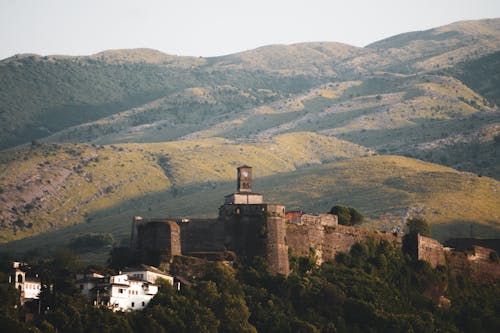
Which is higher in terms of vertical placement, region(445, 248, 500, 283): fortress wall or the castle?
the castle

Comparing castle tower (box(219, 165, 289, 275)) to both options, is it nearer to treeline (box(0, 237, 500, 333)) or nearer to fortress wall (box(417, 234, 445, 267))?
treeline (box(0, 237, 500, 333))

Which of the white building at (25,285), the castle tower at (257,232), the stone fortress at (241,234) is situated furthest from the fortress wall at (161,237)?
the white building at (25,285)

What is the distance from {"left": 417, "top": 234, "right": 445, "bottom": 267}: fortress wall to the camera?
471 ft

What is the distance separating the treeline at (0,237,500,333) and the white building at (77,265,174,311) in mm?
1163

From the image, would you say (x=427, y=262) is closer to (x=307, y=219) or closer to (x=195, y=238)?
(x=307, y=219)

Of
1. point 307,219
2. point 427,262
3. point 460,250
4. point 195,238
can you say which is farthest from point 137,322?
point 460,250

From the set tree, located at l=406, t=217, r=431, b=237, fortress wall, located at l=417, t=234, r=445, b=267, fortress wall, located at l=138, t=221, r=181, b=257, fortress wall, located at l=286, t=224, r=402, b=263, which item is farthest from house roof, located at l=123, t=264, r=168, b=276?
tree, located at l=406, t=217, r=431, b=237

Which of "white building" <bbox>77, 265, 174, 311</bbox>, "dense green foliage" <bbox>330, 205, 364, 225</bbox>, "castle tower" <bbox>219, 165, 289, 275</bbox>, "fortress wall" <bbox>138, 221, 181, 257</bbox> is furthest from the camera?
"dense green foliage" <bbox>330, 205, 364, 225</bbox>

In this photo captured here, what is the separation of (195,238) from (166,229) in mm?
4028

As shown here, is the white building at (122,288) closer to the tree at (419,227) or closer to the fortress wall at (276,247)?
the fortress wall at (276,247)

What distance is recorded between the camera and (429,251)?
145125 millimetres

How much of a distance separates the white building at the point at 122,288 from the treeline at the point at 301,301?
45.8 inches

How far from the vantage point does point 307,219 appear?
13362 cm

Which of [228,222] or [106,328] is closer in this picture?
[106,328]
